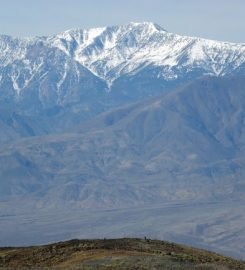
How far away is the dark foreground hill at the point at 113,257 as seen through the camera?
165 ft

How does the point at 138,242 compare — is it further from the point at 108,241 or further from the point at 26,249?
the point at 26,249

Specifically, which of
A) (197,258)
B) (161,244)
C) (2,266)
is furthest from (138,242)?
(2,266)

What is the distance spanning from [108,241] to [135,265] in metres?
11.8

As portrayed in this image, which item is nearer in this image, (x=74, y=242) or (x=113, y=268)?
(x=113, y=268)

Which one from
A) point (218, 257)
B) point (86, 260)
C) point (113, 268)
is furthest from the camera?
point (218, 257)

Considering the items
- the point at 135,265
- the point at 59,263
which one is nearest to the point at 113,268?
the point at 135,265

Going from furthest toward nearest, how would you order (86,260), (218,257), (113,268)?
(218,257) < (86,260) < (113,268)

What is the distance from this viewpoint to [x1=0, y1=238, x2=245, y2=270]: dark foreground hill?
50.3 m

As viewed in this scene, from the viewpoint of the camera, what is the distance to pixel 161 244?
6181 centimetres

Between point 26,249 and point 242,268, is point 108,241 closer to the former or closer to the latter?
point 26,249

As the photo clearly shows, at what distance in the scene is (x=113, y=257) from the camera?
5200 cm

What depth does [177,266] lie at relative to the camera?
164 ft

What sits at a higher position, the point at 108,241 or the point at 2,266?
the point at 108,241

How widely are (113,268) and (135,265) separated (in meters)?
1.23
